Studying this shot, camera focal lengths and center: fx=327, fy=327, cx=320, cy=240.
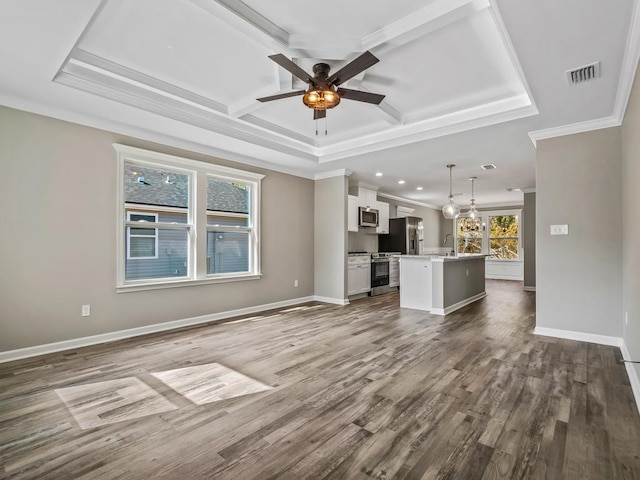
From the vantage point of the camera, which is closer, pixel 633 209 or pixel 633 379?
pixel 633 379

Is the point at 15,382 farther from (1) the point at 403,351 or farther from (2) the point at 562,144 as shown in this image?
(2) the point at 562,144

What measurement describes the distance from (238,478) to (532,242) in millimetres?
8771

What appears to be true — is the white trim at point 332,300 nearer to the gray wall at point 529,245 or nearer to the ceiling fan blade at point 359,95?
the ceiling fan blade at point 359,95

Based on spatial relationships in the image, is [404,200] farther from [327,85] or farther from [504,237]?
Answer: [327,85]

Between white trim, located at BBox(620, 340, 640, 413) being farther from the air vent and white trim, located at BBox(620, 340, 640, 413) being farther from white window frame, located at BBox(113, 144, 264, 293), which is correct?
white window frame, located at BBox(113, 144, 264, 293)

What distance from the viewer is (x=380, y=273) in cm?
766

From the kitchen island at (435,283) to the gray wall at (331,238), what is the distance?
3.77 ft

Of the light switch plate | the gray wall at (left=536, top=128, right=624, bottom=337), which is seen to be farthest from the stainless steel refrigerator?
the light switch plate

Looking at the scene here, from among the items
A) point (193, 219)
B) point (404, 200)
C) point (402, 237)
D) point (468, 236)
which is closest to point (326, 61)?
point (193, 219)

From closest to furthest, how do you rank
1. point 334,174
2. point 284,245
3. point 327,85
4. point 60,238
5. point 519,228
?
point 327,85
point 60,238
point 284,245
point 334,174
point 519,228

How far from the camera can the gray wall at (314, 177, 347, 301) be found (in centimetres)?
630

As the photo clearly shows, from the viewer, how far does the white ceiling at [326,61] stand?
7.41 ft

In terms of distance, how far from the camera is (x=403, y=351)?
352 centimetres

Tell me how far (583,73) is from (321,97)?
7.23 ft
